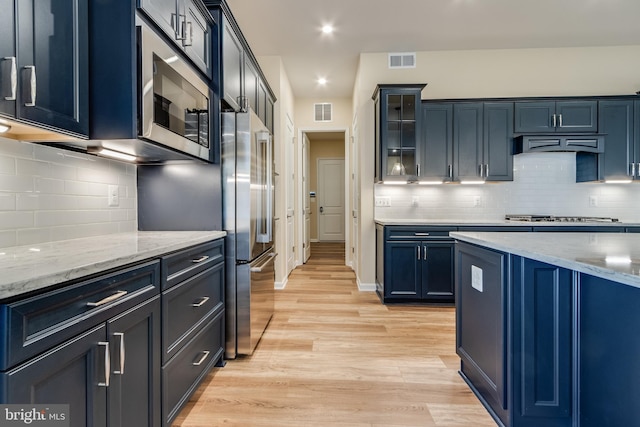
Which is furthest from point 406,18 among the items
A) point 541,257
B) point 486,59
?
point 541,257

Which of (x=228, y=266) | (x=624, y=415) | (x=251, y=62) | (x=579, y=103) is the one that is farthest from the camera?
(x=579, y=103)

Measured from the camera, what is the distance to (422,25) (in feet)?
10.9

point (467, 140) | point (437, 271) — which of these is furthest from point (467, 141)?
point (437, 271)

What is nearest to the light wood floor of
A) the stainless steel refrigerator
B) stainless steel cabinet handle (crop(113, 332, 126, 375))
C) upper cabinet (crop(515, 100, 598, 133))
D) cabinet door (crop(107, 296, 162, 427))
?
the stainless steel refrigerator

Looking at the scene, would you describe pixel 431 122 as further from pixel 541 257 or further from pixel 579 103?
pixel 541 257

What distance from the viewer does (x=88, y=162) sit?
172 centimetres

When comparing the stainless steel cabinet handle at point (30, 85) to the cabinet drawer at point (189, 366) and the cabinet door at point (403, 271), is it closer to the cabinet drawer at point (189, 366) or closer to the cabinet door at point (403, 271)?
the cabinet drawer at point (189, 366)

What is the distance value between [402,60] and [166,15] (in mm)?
3125

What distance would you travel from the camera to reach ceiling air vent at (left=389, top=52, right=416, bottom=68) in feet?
12.8

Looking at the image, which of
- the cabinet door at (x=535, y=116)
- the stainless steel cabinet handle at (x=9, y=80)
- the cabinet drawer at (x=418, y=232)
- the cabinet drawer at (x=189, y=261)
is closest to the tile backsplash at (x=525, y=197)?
the cabinet door at (x=535, y=116)

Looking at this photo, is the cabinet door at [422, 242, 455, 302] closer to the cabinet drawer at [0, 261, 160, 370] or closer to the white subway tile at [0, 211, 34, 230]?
the cabinet drawer at [0, 261, 160, 370]

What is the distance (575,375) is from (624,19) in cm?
400

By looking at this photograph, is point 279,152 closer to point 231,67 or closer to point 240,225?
point 231,67

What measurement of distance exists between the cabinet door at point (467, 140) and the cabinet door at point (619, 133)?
4.48ft
